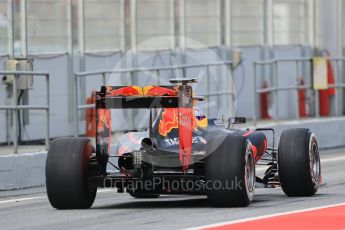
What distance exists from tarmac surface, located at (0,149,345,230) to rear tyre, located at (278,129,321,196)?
5.8 inches

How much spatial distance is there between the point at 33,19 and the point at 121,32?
278 centimetres

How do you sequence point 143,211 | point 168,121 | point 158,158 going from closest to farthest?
point 143,211
point 158,158
point 168,121

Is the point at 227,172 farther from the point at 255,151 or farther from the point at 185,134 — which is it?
the point at 255,151

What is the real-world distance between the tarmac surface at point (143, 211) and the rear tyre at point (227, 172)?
0.44 ft

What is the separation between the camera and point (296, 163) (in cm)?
1535

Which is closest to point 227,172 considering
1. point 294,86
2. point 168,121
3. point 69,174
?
point 168,121

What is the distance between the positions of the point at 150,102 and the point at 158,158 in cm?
65

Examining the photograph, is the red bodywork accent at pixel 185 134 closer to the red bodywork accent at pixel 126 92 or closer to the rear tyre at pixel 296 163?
the red bodywork accent at pixel 126 92

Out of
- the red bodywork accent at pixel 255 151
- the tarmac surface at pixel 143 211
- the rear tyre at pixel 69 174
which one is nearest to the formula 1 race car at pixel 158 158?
the rear tyre at pixel 69 174

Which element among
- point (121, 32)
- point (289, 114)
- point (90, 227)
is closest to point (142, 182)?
point (90, 227)

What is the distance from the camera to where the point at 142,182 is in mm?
14430

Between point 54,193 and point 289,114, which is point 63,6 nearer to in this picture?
point 289,114

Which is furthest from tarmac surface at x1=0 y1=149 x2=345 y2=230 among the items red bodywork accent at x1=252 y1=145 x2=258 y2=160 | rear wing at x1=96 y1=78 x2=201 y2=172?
rear wing at x1=96 y1=78 x2=201 y2=172

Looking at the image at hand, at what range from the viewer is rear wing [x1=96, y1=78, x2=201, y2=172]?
14.5m
